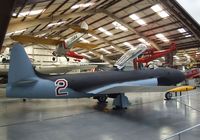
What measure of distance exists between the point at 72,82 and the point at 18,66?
2.02m

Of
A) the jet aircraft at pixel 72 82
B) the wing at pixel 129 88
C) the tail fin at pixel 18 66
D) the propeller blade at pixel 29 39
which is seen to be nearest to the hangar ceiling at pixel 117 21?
the propeller blade at pixel 29 39

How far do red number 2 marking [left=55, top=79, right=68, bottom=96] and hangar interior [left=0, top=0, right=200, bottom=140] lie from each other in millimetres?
701

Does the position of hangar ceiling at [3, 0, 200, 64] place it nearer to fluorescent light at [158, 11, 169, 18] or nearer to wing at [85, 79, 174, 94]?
fluorescent light at [158, 11, 169, 18]

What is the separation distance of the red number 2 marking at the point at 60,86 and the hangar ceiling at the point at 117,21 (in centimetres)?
677

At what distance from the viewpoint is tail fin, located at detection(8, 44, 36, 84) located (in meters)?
7.83

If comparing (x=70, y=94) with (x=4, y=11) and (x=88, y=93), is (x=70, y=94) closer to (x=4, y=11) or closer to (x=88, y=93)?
A: (x=88, y=93)

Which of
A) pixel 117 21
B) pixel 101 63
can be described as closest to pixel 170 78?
pixel 101 63

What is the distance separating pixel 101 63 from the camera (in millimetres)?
21078

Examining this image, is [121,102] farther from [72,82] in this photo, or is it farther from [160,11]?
[160,11]

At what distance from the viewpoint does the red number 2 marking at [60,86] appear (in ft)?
27.2

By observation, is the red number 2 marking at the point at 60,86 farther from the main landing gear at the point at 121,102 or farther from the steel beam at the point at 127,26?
the steel beam at the point at 127,26

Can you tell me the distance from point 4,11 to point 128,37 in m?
22.2

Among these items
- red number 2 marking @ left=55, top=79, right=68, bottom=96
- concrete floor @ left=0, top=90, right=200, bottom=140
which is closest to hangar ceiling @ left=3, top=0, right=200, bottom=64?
red number 2 marking @ left=55, top=79, right=68, bottom=96

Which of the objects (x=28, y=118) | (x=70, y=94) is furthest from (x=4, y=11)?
(x=70, y=94)
